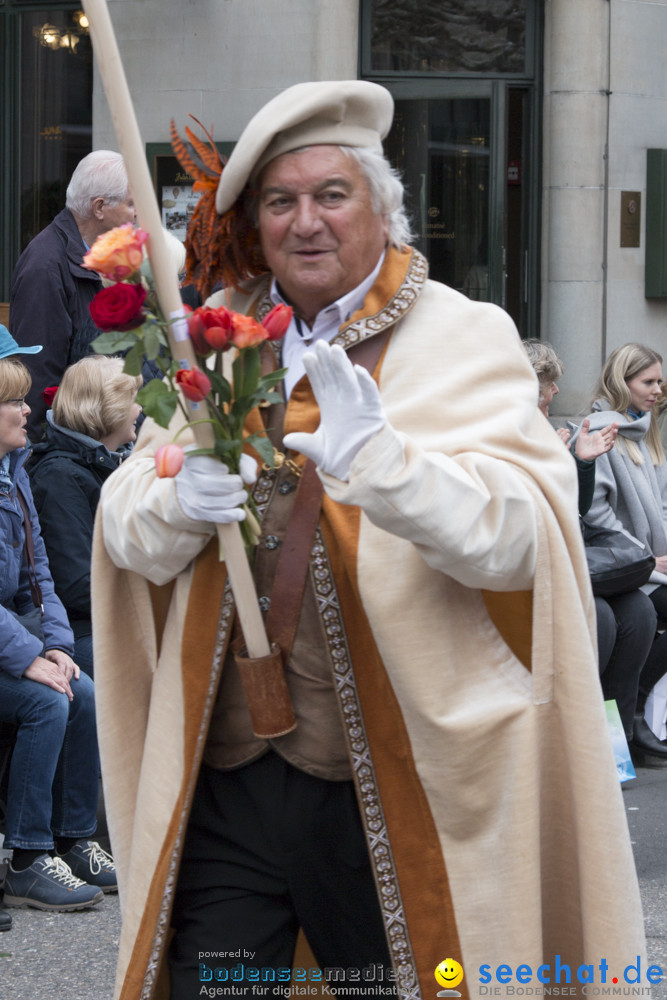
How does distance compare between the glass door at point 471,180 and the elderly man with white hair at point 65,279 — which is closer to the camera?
the elderly man with white hair at point 65,279

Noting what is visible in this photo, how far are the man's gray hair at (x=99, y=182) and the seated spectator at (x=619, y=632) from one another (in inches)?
75.3

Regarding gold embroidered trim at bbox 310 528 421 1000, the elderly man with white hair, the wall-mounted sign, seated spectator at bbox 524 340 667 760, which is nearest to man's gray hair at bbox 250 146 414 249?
gold embroidered trim at bbox 310 528 421 1000

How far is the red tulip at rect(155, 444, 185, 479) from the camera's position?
7.00 feet

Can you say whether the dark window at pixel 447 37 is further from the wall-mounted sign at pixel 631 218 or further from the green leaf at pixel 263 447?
the green leaf at pixel 263 447

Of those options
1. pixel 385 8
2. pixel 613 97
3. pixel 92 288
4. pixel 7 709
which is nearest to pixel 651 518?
pixel 92 288

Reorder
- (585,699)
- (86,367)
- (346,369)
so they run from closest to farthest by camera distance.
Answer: (346,369) → (585,699) → (86,367)

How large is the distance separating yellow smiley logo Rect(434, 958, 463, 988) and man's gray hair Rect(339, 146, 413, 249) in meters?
1.28

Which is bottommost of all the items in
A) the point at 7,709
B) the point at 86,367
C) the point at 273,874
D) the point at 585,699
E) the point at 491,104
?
the point at 7,709

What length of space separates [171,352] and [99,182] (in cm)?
324

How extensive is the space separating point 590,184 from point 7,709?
237 inches

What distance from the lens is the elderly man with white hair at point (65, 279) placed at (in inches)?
205

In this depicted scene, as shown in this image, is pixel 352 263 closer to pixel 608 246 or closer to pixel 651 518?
pixel 651 518

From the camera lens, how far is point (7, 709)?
4.24m

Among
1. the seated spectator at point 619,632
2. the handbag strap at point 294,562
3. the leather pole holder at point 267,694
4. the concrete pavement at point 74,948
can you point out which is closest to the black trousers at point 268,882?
the leather pole holder at point 267,694
